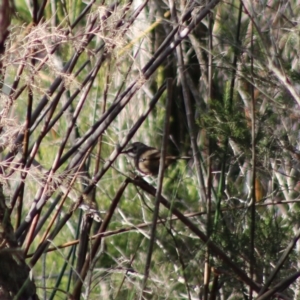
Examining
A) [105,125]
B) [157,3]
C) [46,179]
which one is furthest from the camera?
[157,3]

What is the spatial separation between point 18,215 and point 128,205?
2.35m

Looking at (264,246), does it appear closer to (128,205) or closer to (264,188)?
(264,188)

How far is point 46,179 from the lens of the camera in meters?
1.45

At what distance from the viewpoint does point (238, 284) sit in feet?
6.01

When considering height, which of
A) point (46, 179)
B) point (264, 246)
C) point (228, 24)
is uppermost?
point (228, 24)

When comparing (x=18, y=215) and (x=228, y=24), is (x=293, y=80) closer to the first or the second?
(x=228, y=24)

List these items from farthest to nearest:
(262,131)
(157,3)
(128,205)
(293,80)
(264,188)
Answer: (128,205)
(157,3)
(264,188)
(262,131)
(293,80)

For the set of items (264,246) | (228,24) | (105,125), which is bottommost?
(264,246)

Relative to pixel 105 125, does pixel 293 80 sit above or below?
above

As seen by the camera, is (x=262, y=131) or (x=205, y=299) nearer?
(x=205, y=299)

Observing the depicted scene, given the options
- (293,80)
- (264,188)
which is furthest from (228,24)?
(264,188)

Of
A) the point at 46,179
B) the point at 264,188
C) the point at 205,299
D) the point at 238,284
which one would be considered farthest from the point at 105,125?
the point at 264,188

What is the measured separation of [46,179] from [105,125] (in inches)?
8.9

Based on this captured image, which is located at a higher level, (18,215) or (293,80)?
(293,80)
